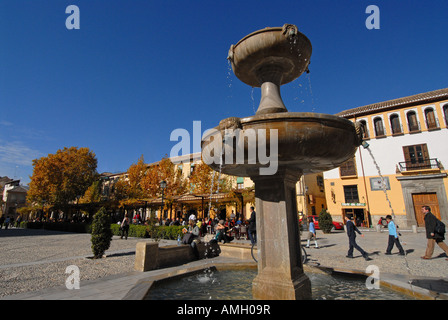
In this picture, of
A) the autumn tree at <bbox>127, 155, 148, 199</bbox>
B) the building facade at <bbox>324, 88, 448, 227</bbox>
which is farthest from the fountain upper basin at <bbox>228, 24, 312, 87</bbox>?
the autumn tree at <bbox>127, 155, 148, 199</bbox>

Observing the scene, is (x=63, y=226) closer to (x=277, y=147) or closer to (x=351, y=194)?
(x=277, y=147)

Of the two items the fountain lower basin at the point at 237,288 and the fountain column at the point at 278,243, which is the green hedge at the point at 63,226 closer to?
the fountain lower basin at the point at 237,288

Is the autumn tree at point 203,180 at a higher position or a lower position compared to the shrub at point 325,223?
higher

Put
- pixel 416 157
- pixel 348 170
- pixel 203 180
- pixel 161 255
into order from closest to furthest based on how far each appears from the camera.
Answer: pixel 161 255 → pixel 416 157 → pixel 348 170 → pixel 203 180

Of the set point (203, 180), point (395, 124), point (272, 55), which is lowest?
point (272, 55)

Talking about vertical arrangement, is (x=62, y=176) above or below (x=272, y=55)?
above

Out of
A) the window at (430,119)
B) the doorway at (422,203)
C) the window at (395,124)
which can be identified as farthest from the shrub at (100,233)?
the window at (430,119)

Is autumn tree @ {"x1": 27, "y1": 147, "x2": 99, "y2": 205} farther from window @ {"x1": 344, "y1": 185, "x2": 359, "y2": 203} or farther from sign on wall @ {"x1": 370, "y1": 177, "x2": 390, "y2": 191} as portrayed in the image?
sign on wall @ {"x1": 370, "y1": 177, "x2": 390, "y2": 191}

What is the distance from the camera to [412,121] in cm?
2323

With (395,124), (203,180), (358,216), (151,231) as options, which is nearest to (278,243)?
(151,231)

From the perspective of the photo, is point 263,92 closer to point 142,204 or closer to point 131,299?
point 131,299

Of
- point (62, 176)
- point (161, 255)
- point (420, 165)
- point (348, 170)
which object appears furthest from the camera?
point (62, 176)

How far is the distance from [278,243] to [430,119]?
27501 mm

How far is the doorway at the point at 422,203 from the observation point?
813 inches
